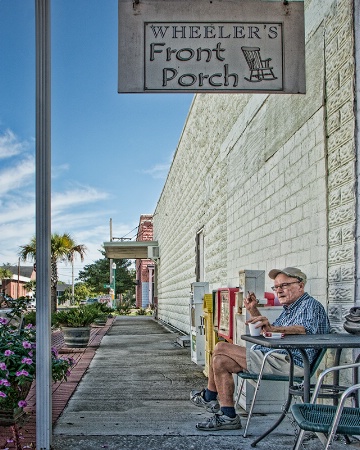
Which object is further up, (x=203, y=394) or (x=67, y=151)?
(x=67, y=151)

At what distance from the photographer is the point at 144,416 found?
215 inches

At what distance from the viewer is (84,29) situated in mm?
5918

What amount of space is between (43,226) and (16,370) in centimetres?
106

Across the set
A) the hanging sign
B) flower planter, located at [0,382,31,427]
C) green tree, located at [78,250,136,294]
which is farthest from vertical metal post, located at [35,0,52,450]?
green tree, located at [78,250,136,294]

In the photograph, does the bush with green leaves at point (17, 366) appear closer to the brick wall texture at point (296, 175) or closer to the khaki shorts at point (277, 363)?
the khaki shorts at point (277, 363)

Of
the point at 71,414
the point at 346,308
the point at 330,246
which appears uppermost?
the point at 330,246

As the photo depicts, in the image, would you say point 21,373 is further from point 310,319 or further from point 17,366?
point 310,319

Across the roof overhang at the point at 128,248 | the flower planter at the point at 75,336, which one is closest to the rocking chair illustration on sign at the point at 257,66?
the flower planter at the point at 75,336

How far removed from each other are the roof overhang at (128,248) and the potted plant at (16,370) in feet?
61.3

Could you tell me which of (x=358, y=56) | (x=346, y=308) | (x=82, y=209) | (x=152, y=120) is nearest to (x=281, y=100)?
(x=358, y=56)

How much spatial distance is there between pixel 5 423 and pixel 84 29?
363cm

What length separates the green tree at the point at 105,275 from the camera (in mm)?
67188

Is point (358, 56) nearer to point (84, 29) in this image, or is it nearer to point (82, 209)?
point (84, 29)

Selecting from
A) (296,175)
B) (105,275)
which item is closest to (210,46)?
(296,175)
